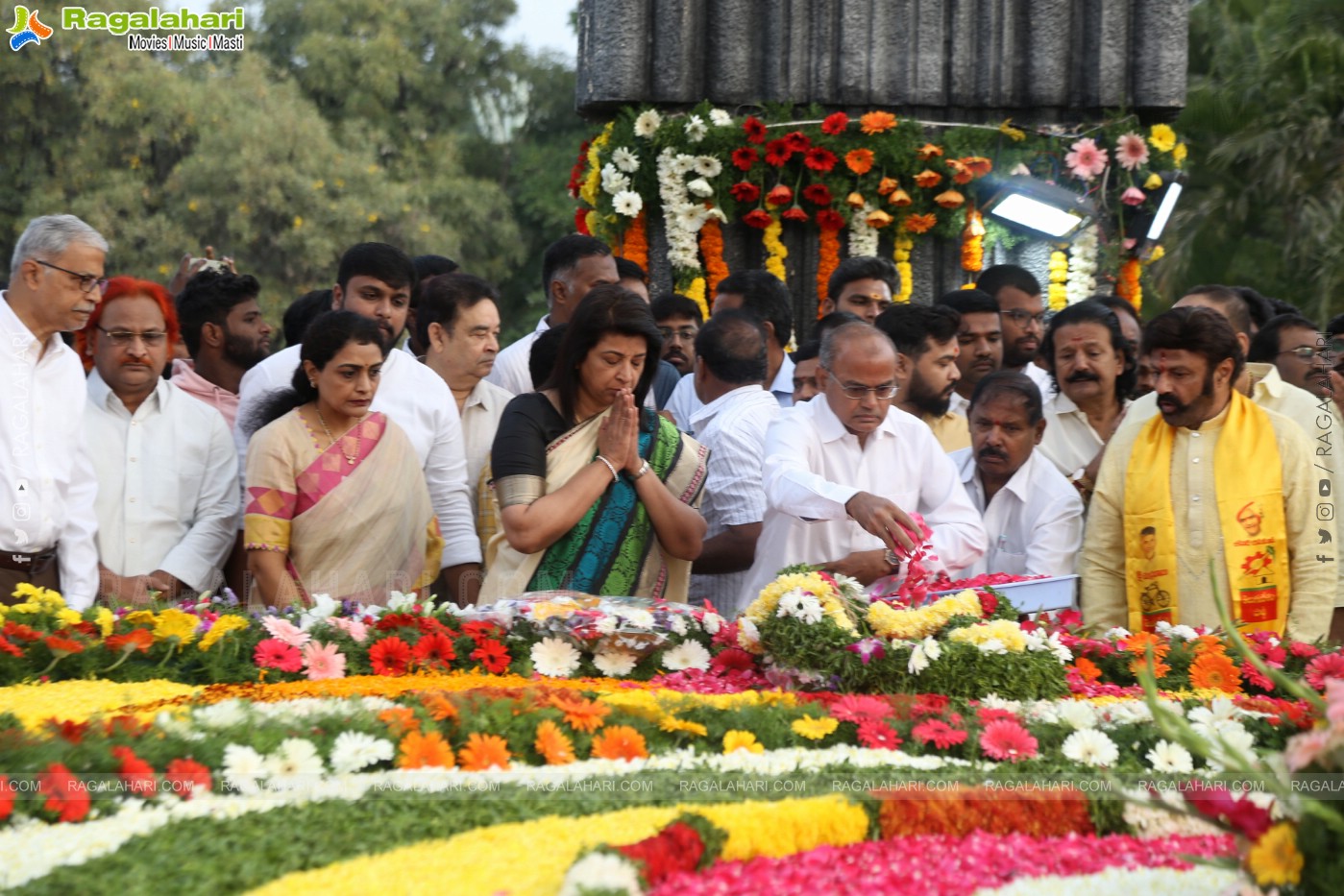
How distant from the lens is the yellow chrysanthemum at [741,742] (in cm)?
350

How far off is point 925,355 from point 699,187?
258cm

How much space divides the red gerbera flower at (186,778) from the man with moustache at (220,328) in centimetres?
317

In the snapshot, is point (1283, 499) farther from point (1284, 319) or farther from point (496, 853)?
point (496, 853)

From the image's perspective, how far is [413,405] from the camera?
17.7 feet

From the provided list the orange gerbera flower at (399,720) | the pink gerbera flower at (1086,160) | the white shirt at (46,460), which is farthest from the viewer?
the pink gerbera flower at (1086,160)

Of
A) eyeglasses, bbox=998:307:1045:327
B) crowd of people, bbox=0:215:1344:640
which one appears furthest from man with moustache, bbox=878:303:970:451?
eyeglasses, bbox=998:307:1045:327

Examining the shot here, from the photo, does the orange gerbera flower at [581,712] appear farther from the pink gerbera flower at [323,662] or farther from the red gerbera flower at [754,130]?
the red gerbera flower at [754,130]

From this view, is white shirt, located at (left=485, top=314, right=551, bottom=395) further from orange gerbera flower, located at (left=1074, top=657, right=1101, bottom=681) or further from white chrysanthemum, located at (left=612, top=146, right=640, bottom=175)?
orange gerbera flower, located at (left=1074, top=657, right=1101, bottom=681)

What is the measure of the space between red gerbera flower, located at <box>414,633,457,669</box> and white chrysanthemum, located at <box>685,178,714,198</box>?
433 centimetres

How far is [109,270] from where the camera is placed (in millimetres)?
20688

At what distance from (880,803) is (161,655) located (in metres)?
2.17

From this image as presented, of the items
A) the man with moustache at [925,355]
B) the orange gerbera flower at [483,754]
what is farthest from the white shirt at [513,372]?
the orange gerbera flower at [483,754]

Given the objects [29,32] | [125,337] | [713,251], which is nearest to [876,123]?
[713,251]

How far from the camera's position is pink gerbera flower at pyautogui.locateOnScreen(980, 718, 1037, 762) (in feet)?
11.4
